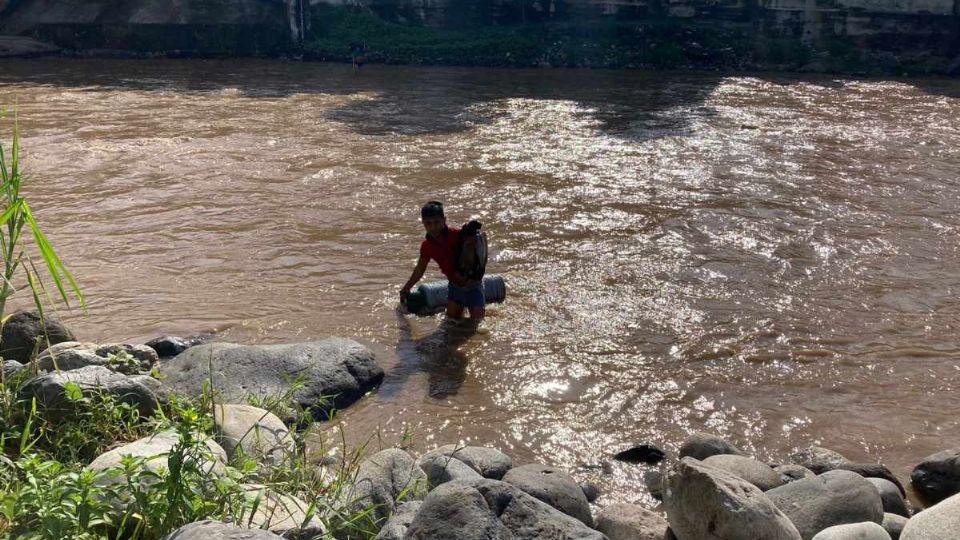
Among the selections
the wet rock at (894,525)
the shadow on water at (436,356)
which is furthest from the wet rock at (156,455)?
the wet rock at (894,525)

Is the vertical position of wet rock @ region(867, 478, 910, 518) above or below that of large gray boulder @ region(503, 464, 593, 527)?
below

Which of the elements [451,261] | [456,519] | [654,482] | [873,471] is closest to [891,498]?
[873,471]

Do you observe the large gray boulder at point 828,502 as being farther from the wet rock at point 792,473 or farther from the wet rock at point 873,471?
the wet rock at point 873,471

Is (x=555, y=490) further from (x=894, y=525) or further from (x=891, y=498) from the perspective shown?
(x=891, y=498)

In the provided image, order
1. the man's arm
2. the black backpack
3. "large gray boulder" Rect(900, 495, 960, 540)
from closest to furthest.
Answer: "large gray boulder" Rect(900, 495, 960, 540)
the black backpack
the man's arm

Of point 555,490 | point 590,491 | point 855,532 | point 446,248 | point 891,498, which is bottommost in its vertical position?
point 590,491

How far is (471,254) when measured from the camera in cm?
633

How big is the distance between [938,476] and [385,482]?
2892mm

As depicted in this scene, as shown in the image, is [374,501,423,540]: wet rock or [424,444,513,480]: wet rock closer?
[374,501,423,540]: wet rock

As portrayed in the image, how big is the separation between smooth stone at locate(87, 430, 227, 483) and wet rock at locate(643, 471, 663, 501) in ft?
7.18

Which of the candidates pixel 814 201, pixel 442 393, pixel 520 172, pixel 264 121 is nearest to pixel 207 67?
pixel 264 121

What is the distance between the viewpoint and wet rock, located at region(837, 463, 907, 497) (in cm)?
443

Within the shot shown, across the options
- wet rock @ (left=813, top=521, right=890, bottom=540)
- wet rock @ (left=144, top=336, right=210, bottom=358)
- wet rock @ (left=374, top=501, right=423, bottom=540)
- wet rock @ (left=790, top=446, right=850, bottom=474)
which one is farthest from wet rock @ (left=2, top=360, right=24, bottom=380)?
wet rock @ (left=790, top=446, right=850, bottom=474)

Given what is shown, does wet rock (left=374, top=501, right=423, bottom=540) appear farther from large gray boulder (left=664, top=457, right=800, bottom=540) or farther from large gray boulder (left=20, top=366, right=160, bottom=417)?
large gray boulder (left=20, top=366, right=160, bottom=417)
